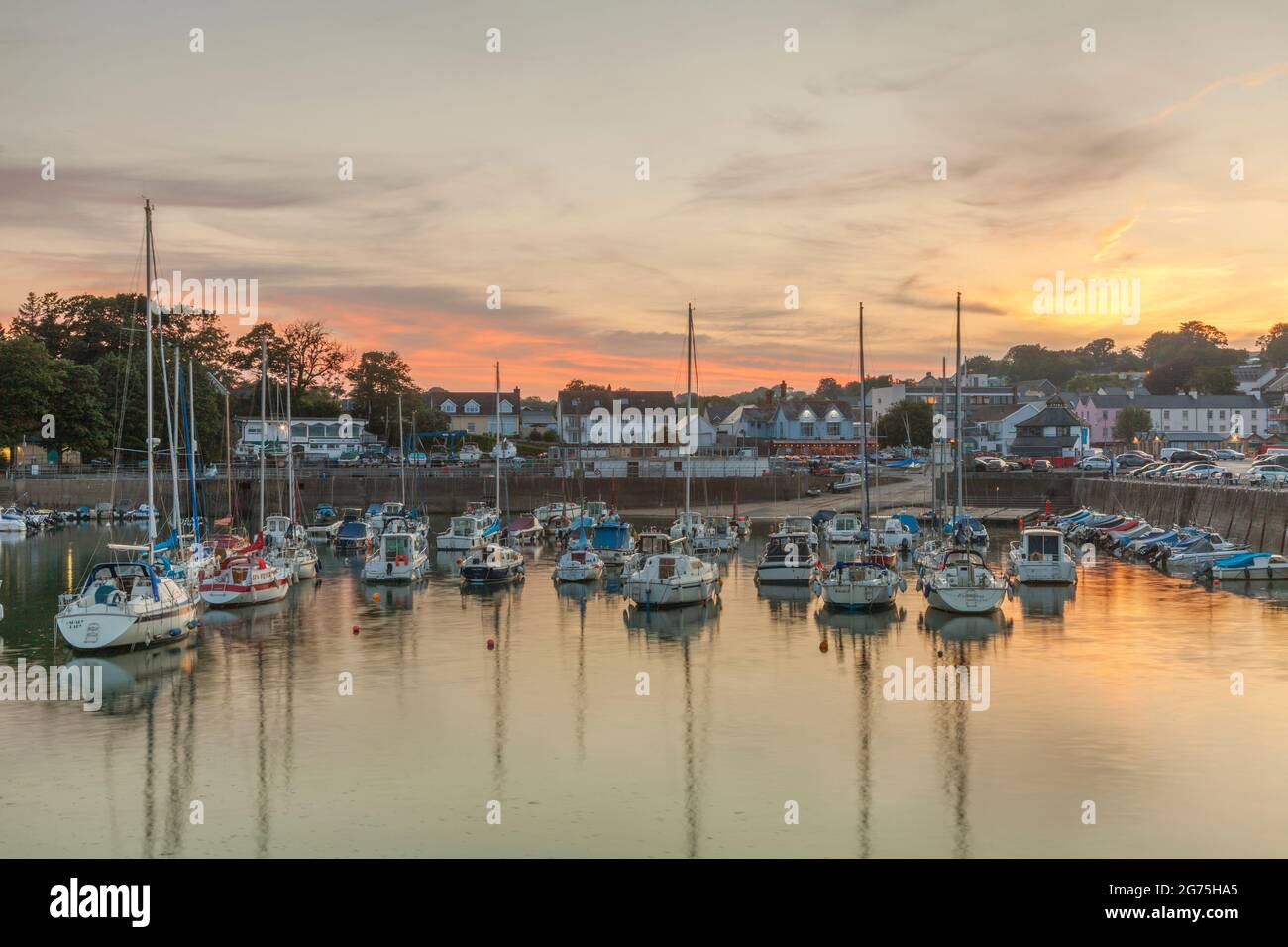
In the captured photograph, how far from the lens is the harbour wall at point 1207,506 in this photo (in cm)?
7106

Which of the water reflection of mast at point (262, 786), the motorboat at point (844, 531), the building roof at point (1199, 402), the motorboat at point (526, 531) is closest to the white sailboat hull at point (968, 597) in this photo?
the motorboat at point (844, 531)

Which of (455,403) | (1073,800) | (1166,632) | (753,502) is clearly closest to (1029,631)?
(1166,632)

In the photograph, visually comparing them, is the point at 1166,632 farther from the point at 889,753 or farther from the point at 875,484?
the point at 875,484

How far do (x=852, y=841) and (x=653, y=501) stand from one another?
102 metres

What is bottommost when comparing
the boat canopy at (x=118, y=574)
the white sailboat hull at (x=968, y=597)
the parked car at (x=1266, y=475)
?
the white sailboat hull at (x=968, y=597)

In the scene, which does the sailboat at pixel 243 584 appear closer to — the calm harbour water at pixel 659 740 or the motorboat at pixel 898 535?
the calm harbour water at pixel 659 740

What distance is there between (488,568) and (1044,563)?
91.3 ft

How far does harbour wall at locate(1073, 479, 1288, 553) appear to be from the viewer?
71.1m

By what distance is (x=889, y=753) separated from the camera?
30.2m

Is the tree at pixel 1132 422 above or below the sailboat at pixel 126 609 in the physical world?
above

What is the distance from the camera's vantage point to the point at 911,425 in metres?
174

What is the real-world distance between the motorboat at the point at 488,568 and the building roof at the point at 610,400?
385 ft
